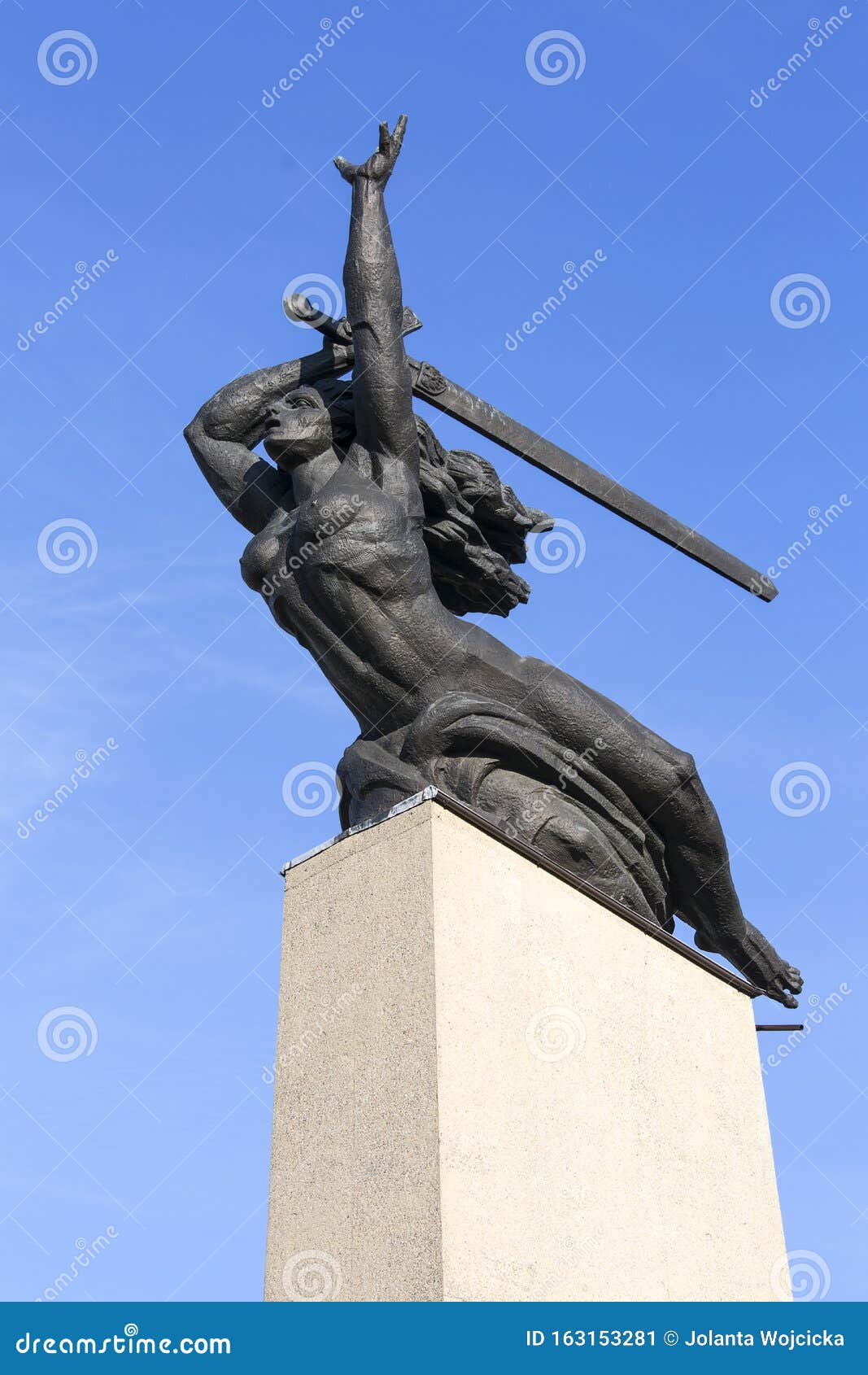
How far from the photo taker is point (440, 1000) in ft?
17.7

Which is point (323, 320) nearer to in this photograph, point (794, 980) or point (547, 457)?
point (547, 457)

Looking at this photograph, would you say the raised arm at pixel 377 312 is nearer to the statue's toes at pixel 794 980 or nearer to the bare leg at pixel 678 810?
the bare leg at pixel 678 810

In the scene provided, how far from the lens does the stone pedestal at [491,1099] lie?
5145mm

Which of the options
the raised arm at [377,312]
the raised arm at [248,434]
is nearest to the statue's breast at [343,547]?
the raised arm at [377,312]

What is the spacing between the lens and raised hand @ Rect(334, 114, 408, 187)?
6.93 m

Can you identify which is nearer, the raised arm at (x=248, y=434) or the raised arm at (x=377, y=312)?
the raised arm at (x=377, y=312)

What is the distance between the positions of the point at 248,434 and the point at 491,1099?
358 cm

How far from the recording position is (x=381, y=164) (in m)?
6.93

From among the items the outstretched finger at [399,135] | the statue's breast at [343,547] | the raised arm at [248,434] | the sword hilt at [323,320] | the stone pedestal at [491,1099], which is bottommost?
the stone pedestal at [491,1099]

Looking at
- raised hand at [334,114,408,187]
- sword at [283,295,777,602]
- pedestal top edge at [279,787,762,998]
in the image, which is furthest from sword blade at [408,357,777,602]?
pedestal top edge at [279,787,762,998]

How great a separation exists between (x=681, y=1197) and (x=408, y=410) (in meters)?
3.61

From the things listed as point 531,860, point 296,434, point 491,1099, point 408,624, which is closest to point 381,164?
point 296,434

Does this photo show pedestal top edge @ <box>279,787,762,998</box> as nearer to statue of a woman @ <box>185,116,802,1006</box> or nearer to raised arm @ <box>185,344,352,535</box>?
statue of a woman @ <box>185,116,802,1006</box>

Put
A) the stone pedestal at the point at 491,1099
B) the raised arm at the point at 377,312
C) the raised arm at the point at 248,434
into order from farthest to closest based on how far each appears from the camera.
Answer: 1. the raised arm at the point at 248,434
2. the raised arm at the point at 377,312
3. the stone pedestal at the point at 491,1099
